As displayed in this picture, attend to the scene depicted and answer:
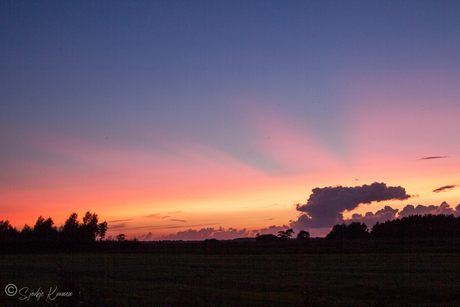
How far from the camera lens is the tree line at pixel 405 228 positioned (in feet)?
373

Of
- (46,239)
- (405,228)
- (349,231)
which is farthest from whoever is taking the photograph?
(349,231)

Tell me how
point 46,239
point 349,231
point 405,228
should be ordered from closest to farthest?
1. point 46,239
2. point 405,228
3. point 349,231

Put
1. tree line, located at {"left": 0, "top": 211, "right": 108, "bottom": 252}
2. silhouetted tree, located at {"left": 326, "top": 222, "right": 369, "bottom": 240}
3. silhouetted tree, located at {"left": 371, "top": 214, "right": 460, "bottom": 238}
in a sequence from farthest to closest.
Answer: silhouetted tree, located at {"left": 326, "top": 222, "right": 369, "bottom": 240} < silhouetted tree, located at {"left": 371, "top": 214, "right": 460, "bottom": 238} < tree line, located at {"left": 0, "top": 211, "right": 108, "bottom": 252}

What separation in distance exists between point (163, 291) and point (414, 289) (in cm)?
1322

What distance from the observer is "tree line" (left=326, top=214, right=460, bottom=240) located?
11356 centimetres

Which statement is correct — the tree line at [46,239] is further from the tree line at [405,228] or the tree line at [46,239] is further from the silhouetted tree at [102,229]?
the tree line at [405,228]

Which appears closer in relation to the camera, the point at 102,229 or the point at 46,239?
the point at 46,239

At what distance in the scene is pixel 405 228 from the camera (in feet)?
389

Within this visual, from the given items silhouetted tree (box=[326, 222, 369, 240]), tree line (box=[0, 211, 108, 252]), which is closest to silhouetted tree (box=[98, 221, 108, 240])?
tree line (box=[0, 211, 108, 252])

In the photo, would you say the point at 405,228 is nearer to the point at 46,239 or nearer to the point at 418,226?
the point at 418,226

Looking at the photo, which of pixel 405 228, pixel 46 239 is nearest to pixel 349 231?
pixel 405 228

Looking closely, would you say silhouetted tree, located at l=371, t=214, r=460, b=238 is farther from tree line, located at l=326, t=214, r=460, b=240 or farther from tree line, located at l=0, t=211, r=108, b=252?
tree line, located at l=0, t=211, r=108, b=252

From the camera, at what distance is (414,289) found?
18.6 meters

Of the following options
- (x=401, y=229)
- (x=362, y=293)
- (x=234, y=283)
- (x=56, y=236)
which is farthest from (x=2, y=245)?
(x=401, y=229)
